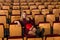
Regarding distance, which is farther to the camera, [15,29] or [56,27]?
[56,27]

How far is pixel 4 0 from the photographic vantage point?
7832 mm

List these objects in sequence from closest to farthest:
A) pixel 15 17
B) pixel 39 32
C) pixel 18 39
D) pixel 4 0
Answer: pixel 18 39 < pixel 39 32 < pixel 15 17 < pixel 4 0

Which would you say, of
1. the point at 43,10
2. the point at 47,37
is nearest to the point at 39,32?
the point at 47,37

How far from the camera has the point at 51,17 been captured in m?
4.89

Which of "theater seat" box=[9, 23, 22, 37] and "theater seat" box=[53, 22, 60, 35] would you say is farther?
"theater seat" box=[53, 22, 60, 35]

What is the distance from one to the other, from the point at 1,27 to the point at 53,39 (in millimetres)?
1259

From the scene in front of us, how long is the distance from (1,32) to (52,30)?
1.22m

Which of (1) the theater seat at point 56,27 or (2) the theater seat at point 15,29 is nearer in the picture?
(2) the theater seat at point 15,29

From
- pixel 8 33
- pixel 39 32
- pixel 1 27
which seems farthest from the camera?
pixel 8 33

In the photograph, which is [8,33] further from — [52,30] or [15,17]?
[52,30]

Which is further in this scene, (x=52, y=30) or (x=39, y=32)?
(x=52, y=30)

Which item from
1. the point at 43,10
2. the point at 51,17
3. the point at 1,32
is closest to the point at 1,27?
the point at 1,32

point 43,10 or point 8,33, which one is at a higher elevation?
point 43,10

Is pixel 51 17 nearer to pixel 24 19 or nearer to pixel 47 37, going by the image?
pixel 24 19
